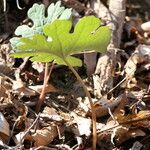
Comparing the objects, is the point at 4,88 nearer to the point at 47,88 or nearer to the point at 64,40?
the point at 47,88

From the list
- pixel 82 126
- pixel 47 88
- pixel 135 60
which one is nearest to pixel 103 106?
pixel 82 126

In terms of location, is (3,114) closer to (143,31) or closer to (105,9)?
(105,9)

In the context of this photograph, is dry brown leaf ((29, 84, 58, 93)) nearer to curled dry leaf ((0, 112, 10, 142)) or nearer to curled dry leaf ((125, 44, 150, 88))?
curled dry leaf ((0, 112, 10, 142))

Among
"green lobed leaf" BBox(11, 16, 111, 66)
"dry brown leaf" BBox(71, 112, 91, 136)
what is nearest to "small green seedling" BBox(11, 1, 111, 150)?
"green lobed leaf" BBox(11, 16, 111, 66)

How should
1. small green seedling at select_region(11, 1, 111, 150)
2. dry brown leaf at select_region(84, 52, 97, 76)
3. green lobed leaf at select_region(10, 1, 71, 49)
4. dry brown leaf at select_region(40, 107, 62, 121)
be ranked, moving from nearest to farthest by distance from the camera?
small green seedling at select_region(11, 1, 111, 150) → green lobed leaf at select_region(10, 1, 71, 49) → dry brown leaf at select_region(40, 107, 62, 121) → dry brown leaf at select_region(84, 52, 97, 76)

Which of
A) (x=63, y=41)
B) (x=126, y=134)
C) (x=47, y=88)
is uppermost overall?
(x=63, y=41)

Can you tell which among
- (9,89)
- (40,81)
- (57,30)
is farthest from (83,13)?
(57,30)
